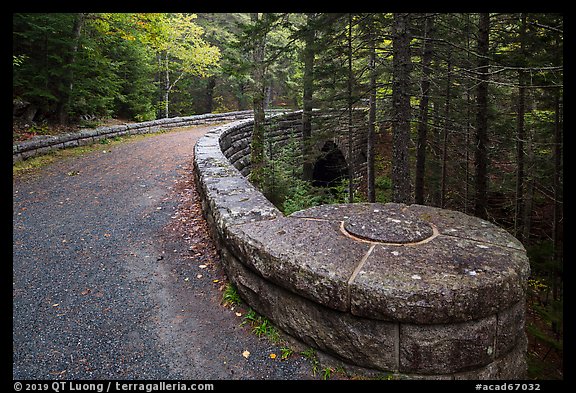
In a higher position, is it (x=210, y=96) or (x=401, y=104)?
(x=210, y=96)

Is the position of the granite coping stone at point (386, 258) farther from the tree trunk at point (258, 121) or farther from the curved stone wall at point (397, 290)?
the tree trunk at point (258, 121)

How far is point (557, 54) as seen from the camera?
7352 mm

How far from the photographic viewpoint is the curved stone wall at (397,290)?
2301 mm

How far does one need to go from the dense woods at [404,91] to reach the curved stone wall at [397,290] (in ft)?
2.56

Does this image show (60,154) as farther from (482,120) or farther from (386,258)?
(482,120)

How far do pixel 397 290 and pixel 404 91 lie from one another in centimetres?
491

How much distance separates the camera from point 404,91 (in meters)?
6.36

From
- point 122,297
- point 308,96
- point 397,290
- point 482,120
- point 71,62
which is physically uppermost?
point 71,62

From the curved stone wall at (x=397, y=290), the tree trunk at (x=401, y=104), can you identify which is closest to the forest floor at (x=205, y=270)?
the curved stone wall at (x=397, y=290)

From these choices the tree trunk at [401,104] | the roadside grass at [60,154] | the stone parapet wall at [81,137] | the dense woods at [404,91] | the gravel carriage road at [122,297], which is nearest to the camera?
the gravel carriage road at [122,297]

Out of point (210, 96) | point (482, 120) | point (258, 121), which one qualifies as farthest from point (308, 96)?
point (210, 96)

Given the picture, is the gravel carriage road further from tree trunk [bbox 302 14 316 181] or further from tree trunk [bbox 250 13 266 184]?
tree trunk [bbox 302 14 316 181]

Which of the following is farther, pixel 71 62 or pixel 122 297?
pixel 71 62
